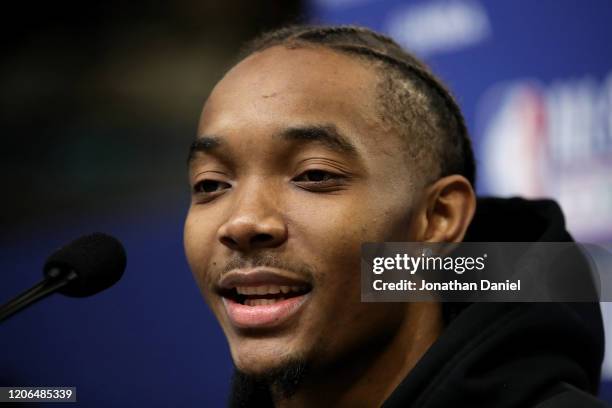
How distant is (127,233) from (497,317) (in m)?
1.92

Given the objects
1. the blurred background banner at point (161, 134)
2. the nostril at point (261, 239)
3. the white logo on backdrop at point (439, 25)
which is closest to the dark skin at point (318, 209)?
the nostril at point (261, 239)

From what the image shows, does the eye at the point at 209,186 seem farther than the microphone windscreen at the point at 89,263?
Yes

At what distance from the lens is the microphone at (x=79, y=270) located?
127 cm

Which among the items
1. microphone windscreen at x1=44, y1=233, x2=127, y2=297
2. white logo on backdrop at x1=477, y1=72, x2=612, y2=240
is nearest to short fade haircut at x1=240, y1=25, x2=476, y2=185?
microphone windscreen at x1=44, y1=233, x2=127, y2=297

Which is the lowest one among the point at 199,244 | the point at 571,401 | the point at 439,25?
the point at 571,401

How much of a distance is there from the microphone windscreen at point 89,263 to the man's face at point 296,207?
0.57 ft

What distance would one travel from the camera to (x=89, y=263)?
1304mm

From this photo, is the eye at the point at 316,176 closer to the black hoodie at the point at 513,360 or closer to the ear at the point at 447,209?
the ear at the point at 447,209

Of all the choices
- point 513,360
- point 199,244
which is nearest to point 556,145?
point 513,360

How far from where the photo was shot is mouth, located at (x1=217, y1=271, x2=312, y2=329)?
1.35 meters

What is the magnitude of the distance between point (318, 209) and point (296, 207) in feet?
0.12

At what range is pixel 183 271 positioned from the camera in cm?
292

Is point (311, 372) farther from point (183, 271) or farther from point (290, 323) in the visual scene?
point (183, 271)

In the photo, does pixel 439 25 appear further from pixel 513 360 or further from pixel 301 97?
pixel 513 360
